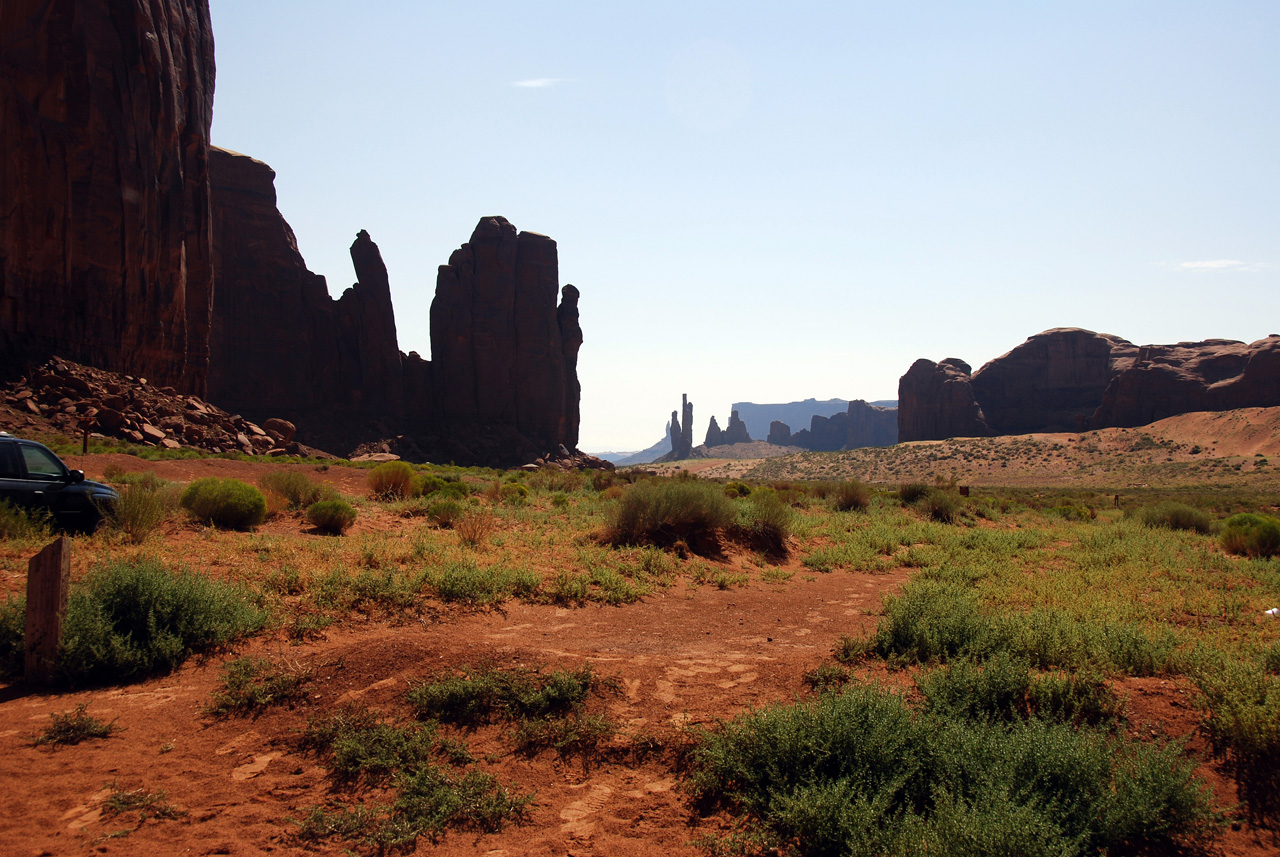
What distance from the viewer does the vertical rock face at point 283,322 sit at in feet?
Answer: 209

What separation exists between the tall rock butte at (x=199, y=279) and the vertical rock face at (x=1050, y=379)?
7583 centimetres

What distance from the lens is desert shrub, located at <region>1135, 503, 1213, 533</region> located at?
822 inches

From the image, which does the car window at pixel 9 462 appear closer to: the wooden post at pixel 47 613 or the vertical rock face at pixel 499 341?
the wooden post at pixel 47 613

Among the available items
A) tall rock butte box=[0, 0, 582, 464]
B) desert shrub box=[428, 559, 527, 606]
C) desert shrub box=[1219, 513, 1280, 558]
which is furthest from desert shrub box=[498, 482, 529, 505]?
tall rock butte box=[0, 0, 582, 464]

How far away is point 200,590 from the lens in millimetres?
6852

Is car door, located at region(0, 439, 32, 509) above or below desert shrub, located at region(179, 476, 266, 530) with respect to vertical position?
above

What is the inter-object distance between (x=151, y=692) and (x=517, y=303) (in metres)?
75.5

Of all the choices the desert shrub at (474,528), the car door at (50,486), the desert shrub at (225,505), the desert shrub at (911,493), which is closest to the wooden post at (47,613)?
the car door at (50,486)

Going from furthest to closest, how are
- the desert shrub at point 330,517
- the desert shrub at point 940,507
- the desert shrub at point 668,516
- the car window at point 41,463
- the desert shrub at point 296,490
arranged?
the desert shrub at point 940,507
the desert shrub at point 296,490
the desert shrub at point 668,516
the desert shrub at point 330,517
the car window at point 41,463

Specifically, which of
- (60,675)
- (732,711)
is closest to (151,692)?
(60,675)

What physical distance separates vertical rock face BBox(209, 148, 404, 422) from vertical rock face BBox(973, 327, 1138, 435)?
94.0 meters

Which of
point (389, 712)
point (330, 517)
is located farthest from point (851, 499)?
point (389, 712)

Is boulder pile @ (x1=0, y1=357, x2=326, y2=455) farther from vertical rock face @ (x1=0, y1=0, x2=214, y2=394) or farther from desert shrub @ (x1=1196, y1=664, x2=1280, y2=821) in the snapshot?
desert shrub @ (x1=1196, y1=664, x2=1280, y2=821)

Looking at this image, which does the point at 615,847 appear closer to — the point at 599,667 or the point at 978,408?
the point at 599,667
